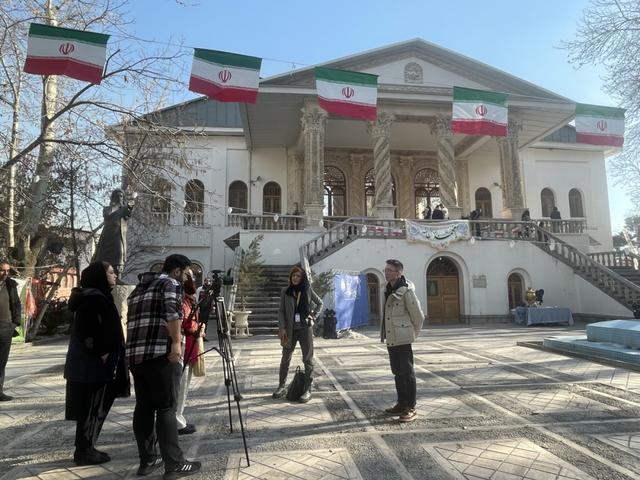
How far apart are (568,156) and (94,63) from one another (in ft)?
100

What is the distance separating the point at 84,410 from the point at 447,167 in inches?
792

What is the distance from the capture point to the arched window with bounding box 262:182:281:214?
27062 millimetres

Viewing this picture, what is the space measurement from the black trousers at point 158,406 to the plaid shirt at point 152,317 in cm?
8

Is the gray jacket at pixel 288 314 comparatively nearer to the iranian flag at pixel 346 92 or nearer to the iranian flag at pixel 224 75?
the iranian flag at pixel 224 75

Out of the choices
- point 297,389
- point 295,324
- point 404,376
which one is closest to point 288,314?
point 295,324

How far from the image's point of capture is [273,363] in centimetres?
888

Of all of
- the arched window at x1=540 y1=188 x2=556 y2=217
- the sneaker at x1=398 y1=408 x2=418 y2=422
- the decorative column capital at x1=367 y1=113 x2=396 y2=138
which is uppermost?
the decorative column capital at x1=367 y1=113 x2=396 y2=138

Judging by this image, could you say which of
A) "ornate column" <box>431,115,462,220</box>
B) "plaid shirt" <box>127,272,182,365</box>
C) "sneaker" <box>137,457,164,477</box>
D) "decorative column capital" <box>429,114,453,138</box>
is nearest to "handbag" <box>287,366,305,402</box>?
"sneaker" <box>137,457,164,477</box>

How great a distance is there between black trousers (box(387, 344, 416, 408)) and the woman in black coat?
9.54 feet

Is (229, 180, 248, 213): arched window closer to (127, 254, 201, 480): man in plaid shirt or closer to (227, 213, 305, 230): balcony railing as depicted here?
(227, 213, 305, 230): balcony railing

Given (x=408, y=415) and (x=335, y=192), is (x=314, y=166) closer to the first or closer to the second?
(x=335, y=192)

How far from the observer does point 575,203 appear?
99.2ft

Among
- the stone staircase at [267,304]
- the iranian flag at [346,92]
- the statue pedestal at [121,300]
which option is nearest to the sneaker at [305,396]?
the statue pedestal at [121,300]

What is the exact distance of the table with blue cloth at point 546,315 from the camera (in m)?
16.8
